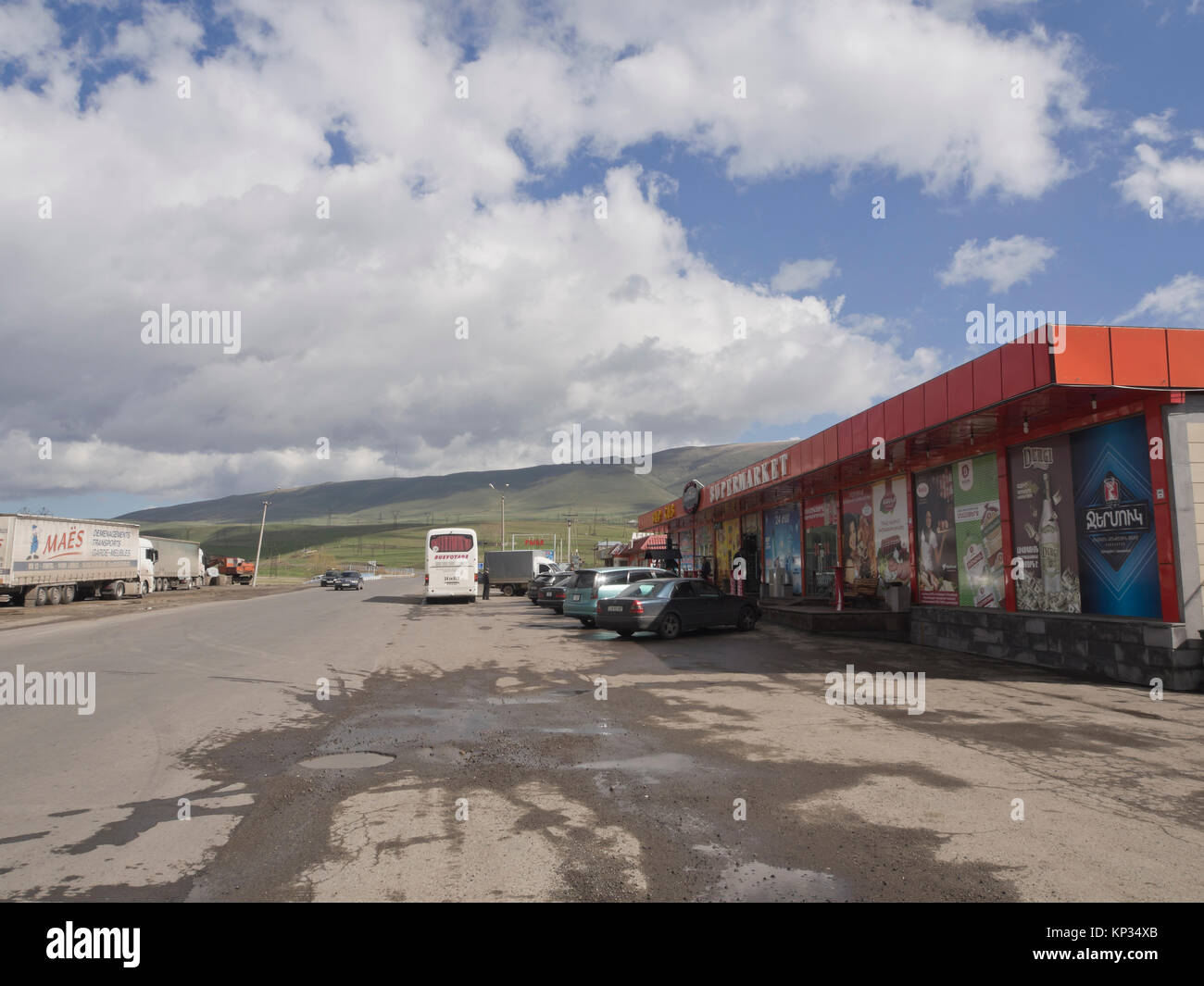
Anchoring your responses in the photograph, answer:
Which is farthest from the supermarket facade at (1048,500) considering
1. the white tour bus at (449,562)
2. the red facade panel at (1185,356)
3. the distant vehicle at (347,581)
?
the distant vehicle at (347,581)

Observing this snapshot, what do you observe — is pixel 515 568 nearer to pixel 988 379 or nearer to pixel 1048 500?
pixel 1048 500

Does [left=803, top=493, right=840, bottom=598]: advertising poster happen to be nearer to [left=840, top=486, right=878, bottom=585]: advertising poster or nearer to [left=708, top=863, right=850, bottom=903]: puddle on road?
[left=840, top=486, right=878, bottom=585]: advertising poster

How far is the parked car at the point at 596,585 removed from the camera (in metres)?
21.6

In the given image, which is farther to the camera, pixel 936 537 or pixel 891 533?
pixel 891 533

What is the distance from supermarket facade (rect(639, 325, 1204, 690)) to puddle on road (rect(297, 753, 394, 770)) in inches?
395

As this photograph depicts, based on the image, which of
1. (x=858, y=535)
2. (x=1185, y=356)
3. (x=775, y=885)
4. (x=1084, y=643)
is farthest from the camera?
(x=858, y=535)

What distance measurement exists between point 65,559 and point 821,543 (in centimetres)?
3503

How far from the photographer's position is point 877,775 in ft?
21.7

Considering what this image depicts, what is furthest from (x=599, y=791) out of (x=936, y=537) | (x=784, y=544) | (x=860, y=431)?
(x=784, y=544)

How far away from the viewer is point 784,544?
99.8 feet
